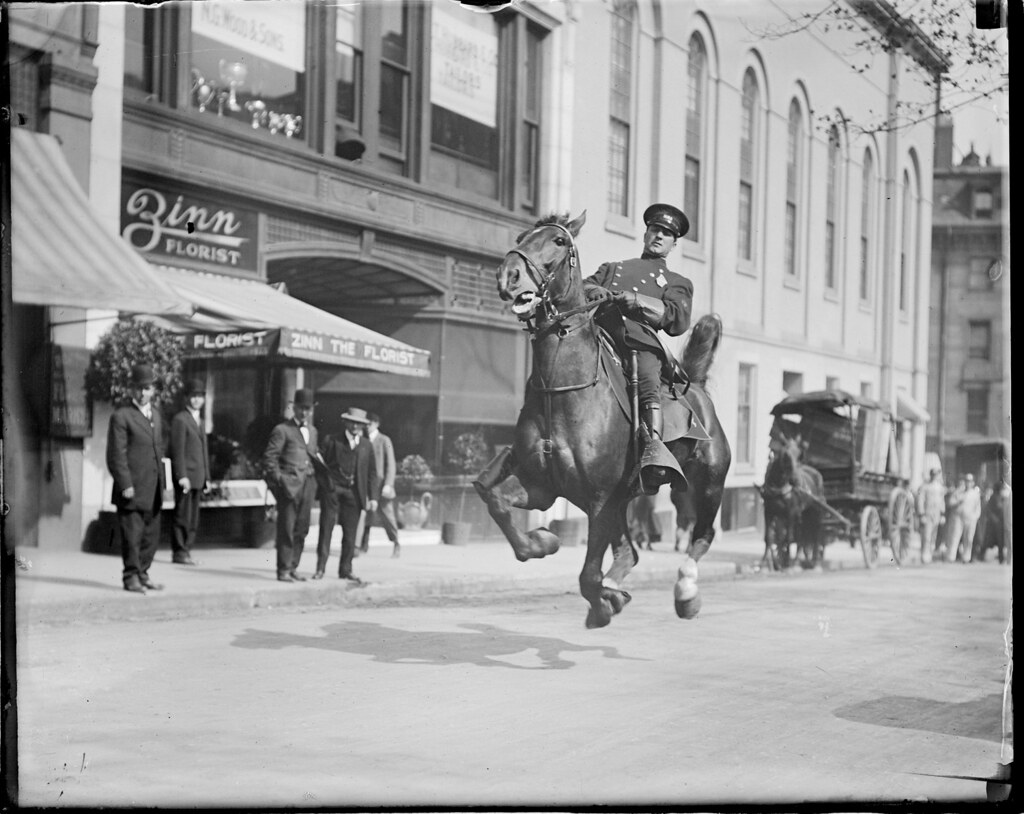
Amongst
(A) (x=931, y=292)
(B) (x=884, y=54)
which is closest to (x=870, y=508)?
(A) (x=931, y=292)

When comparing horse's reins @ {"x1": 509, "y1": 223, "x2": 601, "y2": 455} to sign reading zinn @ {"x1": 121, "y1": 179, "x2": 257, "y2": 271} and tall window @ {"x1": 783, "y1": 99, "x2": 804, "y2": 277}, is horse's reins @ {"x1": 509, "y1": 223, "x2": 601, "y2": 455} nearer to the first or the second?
sign reading zinn @ {"x1": 121, "y1": 179, "x2": 257, "y2": 271}

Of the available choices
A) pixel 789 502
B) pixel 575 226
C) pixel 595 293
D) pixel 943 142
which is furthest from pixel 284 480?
pixel 943 142

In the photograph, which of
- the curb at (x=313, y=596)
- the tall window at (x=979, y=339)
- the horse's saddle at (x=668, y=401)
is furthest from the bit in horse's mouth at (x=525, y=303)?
the tall window at (x=979, y=339)

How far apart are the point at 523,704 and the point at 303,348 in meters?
1.88

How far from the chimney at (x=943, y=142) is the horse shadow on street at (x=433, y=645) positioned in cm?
294

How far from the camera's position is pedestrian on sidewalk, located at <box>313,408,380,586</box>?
5.84 m

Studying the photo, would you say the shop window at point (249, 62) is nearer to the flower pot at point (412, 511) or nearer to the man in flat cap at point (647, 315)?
the man in flat cap at point (647, 315)

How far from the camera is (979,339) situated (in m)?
6.32

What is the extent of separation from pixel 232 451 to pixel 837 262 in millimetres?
3429

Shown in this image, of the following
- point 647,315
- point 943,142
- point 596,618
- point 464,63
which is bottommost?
point 596,618

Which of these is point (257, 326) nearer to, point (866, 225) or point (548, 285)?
point (548, 285)

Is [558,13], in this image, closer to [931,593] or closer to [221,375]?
[221,375]

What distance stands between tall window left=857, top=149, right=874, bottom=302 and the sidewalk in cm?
194

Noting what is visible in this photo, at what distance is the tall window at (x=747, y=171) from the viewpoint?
6.65m
